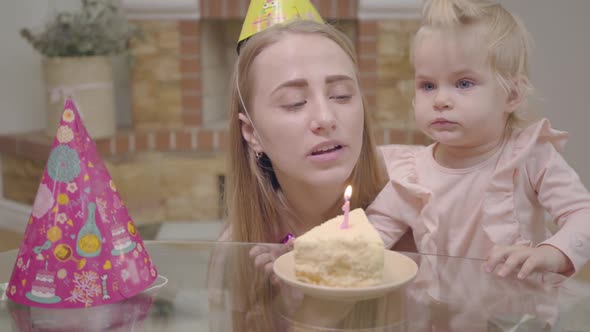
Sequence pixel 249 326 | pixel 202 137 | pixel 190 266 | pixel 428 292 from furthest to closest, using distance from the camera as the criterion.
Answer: pixel 202 137 → pixel 190 266 → pixel 428 292 → pixel 249 326

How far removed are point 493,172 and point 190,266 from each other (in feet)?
1.84

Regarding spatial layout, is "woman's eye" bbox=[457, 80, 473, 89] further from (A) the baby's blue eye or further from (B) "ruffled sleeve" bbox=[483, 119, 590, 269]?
(B) "ruffled sleeve" bbox=[483, 119, 590, 269]

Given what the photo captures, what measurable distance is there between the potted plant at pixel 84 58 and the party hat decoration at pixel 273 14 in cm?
180

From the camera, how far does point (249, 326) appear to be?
0.83m

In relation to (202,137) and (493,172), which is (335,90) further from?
(202,137)

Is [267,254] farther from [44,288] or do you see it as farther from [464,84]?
[464,84]

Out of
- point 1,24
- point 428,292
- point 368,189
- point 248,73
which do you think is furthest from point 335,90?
point 1,24

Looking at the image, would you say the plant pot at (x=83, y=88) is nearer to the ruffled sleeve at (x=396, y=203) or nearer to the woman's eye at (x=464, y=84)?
the ruffled sleeve at (x=396, y=203)

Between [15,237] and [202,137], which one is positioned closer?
[15,237]

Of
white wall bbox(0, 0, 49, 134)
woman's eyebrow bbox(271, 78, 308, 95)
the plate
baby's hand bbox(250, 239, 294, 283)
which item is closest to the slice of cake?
the plate

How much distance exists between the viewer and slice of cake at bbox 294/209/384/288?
820 millimetres

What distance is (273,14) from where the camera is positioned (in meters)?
1.42

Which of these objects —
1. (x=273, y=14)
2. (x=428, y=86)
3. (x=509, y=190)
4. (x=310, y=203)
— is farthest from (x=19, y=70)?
(x=509, y=190)

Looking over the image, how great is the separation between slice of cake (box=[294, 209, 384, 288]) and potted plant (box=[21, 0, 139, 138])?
2.46 metres
